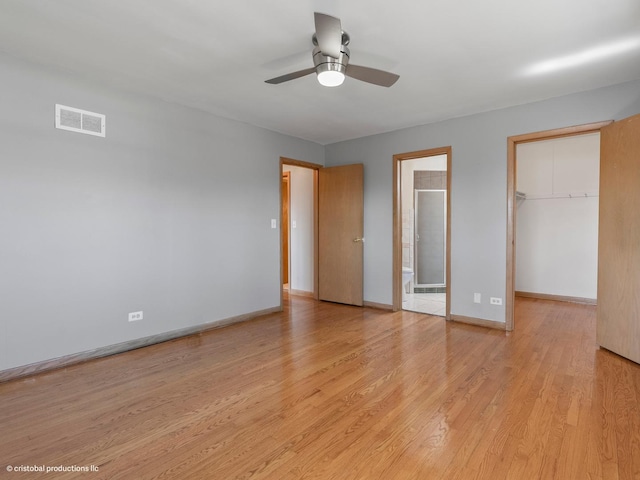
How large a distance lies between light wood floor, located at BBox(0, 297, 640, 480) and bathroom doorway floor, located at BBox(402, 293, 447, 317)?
123cm

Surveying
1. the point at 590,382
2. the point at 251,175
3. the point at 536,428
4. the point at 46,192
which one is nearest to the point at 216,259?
the point at 251,175

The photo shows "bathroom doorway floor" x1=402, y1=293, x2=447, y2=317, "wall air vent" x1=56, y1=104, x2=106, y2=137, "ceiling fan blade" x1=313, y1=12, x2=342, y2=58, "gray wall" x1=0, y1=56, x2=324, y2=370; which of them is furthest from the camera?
"bathroom doorway floor" x1=402, y1=293, x2=447, y2=317

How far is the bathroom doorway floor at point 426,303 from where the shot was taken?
15.4ft

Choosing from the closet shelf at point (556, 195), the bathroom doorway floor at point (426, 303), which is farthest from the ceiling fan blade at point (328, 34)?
the closet shelf at point (556, 195)

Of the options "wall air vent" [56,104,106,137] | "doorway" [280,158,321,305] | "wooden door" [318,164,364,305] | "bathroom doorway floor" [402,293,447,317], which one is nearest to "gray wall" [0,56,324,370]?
"wall air vent" [56,104,106,137]

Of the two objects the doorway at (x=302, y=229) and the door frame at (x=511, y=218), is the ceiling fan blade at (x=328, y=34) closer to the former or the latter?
the door frame at (x=511, y=218)

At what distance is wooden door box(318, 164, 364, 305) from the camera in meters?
4.97

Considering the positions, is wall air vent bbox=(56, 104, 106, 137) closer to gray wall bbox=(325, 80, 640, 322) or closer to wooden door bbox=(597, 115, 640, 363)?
gray wall bbox=(325, 80, 640, 322)

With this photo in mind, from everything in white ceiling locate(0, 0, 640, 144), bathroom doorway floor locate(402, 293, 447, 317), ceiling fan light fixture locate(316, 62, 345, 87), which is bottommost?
bathroom doorway floor locate(402, 293, 447, 317)

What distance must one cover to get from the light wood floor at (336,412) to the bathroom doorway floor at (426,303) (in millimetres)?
1234

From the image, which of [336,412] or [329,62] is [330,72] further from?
[336,412]

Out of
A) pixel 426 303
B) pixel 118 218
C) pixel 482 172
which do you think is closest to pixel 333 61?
pixel 118 218

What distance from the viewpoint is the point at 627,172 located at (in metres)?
2.90

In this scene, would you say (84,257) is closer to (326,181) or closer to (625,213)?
(326,181)
